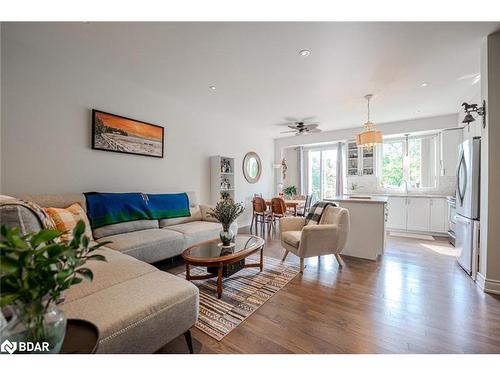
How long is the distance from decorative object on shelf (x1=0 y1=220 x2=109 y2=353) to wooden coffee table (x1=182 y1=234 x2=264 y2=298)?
134 cm

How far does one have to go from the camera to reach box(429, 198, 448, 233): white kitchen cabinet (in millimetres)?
4516

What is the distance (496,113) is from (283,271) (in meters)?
2.72

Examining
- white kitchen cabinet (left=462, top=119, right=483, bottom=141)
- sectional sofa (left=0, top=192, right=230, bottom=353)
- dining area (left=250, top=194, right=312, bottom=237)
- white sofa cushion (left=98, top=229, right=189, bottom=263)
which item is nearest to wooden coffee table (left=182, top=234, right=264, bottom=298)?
white sofa cushion (left=98, top=229, right=189, bottom=263)

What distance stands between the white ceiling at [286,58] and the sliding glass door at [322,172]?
108 inches

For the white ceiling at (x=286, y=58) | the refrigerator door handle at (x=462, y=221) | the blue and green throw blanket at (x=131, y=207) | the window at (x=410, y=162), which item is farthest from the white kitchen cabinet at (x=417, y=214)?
the blue and green throw blanket at (x=131, y=207)

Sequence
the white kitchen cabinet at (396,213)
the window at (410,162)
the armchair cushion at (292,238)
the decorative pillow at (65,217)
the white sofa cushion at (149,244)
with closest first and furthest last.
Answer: the decorative pillow at (65,217)
the white sofa cushion at (149,244)
the armchair cushion at (292,238)
the white kitchen cabinet at (396,213)
the window at (410,162)

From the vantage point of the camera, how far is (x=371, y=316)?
71.9 inches

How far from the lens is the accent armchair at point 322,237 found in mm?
2650

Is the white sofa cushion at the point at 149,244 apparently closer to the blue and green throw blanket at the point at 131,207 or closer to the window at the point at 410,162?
the blue and green throw blanket at the point at 131,207

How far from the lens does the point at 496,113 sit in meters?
2.17

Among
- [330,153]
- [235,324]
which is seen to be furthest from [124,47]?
[330,153]

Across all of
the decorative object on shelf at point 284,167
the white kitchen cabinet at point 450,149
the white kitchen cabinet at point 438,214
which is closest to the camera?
the white kitchen cabinet at point 450,149

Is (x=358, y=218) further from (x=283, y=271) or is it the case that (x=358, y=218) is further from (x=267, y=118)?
(x=267, y=118)

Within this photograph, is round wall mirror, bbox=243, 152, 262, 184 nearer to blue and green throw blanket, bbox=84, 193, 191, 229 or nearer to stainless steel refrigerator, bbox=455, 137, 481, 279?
blue and green throw blanket, bbox=84, 193, 191, 229
